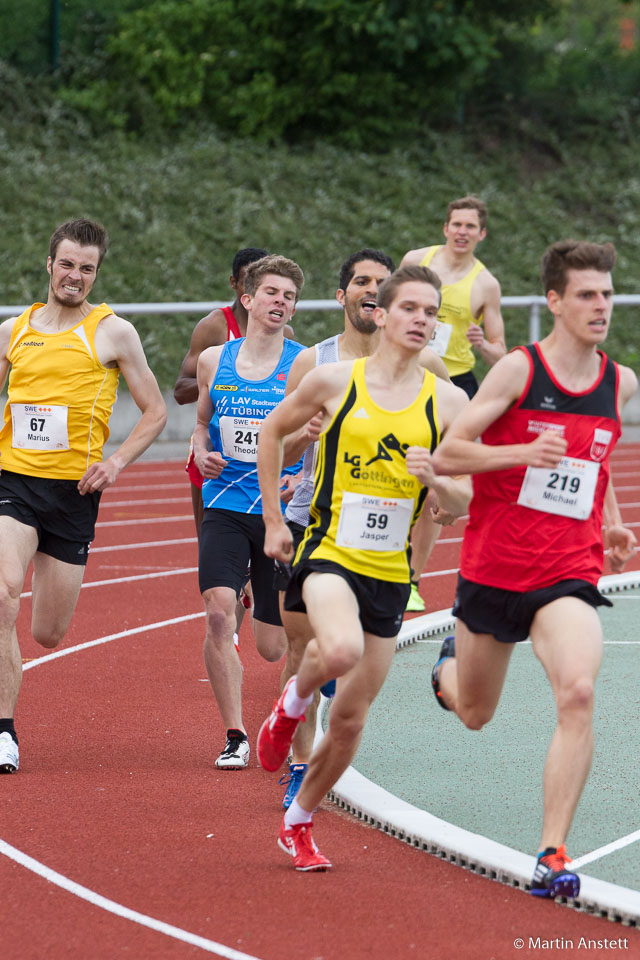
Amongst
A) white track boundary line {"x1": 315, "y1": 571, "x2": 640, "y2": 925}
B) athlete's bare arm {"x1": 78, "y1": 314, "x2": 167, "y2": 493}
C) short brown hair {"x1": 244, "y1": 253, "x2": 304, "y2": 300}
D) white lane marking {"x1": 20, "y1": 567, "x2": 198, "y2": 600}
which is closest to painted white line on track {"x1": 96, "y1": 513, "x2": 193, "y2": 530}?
white lane marking {"x1": 20, "y1": 567, "x2": 198, "y2": 600}

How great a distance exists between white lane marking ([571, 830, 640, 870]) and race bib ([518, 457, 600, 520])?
1.18 metres

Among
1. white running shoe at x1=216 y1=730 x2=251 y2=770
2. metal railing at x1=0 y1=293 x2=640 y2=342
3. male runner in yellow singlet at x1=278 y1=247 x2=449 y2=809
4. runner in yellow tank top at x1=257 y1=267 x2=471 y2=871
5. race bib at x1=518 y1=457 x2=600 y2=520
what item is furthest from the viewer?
metal railing at x1=0 y1=293 x2=640 y2=342

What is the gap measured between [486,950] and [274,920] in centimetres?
69

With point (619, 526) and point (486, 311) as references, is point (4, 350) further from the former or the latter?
point (486, 311)

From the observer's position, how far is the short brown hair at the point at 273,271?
668cm

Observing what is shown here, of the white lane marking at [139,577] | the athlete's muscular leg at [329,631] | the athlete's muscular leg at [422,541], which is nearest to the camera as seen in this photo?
the athlete's muscular leg at [329,631]

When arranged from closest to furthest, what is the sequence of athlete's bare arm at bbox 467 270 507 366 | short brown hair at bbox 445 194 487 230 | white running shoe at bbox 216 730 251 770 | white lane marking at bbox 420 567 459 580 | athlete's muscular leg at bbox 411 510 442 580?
white running shoe at bbox 216 730 251 770, athlete's muscular leg at bbox 411 510 442 580, athlete's bare arm at bbox 467 270 507 366, short brown hair at bbox 445 194 487 230, white lane marking at bbox 420 567 459 580

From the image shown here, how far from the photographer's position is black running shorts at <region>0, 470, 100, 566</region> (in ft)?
21.6

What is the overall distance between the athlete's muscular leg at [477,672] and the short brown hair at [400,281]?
3.81ft

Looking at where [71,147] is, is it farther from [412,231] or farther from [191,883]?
[191,883]

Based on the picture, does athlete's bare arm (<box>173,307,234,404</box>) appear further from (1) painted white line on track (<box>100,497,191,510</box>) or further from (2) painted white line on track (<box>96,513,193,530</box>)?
(1) painted white line on track (<box>100,497,191,510</box>)

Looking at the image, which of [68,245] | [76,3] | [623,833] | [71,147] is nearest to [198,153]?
[71,147]

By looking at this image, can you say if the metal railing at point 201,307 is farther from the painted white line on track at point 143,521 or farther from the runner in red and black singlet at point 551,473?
the runner in red and black singlet at point 551,473

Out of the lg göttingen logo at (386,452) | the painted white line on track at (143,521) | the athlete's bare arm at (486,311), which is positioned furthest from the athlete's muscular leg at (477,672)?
the painted white line on track at (143,521)
